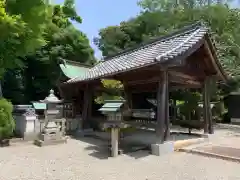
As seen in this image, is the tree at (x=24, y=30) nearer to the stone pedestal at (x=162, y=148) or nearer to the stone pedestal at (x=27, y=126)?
the stone pedestal at (x=27, y=126)

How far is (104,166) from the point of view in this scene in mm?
5473

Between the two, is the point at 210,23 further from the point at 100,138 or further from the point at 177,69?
the point at 100,138

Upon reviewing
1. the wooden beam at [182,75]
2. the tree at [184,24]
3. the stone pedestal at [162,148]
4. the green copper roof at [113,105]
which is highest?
the tree at [184,24]

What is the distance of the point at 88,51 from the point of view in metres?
18.4

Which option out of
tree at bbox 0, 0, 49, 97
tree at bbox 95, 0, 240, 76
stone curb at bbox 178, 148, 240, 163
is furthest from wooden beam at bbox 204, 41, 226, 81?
tree at bbox 0, 0, 49, 97

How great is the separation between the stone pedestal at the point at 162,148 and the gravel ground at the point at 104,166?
222mm

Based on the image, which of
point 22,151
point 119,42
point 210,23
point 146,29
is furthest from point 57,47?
point 210,23

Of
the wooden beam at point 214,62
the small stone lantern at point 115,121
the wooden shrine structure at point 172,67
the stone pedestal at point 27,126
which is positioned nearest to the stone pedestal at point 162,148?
the wooden shrine structure at point 172,67

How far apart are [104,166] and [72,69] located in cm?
913

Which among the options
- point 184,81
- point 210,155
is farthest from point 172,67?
point 210,155

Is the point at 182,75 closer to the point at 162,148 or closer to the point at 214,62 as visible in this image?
the point at 214,62

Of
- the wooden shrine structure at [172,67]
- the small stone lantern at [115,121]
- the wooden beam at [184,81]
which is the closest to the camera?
the small stone lantern at [115,121]

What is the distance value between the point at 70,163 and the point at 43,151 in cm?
188

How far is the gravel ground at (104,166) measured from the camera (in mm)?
4754
